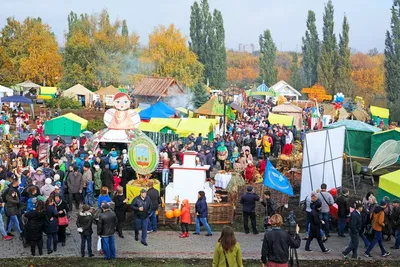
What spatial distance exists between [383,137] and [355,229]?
13.6m

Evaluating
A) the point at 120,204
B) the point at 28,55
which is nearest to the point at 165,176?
the point at 120,204

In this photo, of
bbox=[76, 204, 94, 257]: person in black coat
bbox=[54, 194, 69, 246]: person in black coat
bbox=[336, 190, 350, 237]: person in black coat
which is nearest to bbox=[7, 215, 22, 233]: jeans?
bbox=[54, 194, 69, 246]: person in black coat

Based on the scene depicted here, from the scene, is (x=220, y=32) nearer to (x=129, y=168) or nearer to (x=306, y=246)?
(x=129, y=168)

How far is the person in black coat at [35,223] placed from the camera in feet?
34.2

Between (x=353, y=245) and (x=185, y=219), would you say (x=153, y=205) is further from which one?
(x=353, y=245)

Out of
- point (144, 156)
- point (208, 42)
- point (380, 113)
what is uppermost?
point (208, 42)

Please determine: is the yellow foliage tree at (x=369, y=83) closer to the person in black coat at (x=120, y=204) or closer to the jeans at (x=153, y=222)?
the jeans at (x=153, y=222)

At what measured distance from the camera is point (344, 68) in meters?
58.5

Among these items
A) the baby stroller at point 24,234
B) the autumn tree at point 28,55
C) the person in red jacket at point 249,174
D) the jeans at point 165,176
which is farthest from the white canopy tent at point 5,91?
the baby stroller at point 24,234

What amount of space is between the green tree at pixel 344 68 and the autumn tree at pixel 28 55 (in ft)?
99.5

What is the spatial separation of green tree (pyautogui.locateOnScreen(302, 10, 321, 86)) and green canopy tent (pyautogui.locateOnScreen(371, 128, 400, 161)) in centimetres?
4564

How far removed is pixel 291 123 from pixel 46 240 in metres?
22.5

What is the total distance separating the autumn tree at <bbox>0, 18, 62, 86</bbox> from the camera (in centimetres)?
5353

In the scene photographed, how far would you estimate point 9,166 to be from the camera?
1702cm
